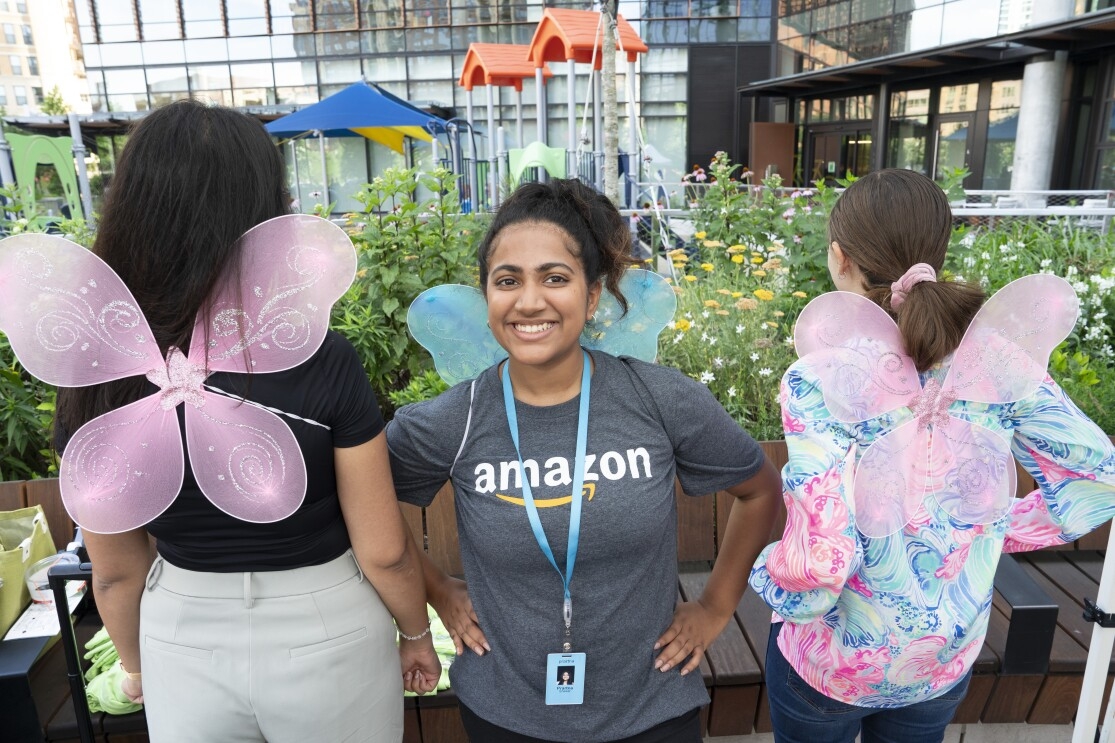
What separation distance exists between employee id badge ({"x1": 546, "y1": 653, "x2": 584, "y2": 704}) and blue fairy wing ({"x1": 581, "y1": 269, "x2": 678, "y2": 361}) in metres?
0.63

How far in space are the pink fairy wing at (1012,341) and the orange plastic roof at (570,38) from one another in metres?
8.46

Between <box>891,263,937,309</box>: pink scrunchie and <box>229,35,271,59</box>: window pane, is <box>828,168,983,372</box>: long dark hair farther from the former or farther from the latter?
<box>229,35,271,59</box>: window pane

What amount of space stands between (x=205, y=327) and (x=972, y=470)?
141cm

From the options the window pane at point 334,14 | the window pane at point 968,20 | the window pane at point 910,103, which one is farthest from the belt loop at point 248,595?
the window pane at point 334,14

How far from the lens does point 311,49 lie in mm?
19500

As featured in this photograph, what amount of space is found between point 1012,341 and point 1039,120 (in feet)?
47.4

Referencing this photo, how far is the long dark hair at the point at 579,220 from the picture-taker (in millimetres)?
1404

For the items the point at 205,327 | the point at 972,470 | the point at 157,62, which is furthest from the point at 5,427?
the point at 157,62

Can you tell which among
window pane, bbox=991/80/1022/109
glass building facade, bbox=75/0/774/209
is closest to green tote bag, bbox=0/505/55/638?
window pane, bbox=991/80/1022/109

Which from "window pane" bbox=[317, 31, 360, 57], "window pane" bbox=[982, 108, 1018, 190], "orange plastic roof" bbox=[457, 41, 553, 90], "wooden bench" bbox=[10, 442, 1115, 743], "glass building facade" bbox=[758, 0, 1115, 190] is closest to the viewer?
"wooden bench" bbox=[10, 442, 1115, 743]

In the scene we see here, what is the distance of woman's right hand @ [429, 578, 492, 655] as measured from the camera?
1466 mm

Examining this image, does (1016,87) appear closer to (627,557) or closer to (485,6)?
(485,6)

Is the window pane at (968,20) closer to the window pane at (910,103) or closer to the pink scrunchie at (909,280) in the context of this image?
the window pane at (910,103)

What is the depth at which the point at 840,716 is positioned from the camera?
5.09ft
